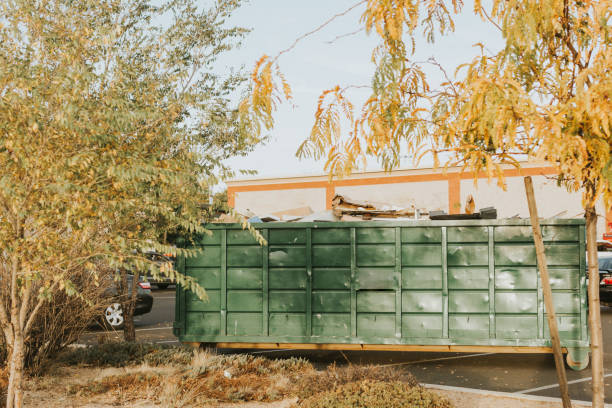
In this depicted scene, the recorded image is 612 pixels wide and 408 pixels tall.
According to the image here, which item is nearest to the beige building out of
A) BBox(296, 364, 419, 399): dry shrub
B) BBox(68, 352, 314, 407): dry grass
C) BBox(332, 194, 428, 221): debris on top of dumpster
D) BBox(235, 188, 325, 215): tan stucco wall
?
BBox(235, 188, 325, 215): tan stucco wall

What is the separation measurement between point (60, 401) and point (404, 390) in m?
3.52

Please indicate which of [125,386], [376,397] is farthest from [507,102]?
[125,386]

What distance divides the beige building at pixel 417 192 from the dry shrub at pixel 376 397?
2194cm

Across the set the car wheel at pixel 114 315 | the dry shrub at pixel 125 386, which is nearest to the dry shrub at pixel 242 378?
the dry shrub at pixel 125 386

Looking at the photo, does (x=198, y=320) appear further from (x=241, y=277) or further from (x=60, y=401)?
(x=60, y=401)

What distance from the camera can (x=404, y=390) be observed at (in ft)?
18.5

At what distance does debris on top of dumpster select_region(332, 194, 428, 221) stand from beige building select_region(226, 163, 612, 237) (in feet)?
56.9

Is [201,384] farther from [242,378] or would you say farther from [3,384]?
[3,384]

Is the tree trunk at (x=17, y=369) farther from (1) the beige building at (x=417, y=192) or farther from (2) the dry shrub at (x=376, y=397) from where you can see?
(1) the beige building at (x=417, y=192)

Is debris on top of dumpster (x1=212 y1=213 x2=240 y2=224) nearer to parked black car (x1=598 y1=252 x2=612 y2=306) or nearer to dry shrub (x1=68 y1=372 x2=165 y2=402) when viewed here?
dry shrub (x1=68 y1=372 x2=165 y2=402)

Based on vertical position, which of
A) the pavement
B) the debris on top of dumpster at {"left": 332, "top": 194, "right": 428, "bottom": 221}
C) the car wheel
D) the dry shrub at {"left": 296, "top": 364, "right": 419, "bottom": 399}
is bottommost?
the pavement

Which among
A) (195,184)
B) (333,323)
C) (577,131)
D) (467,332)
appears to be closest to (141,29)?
(195,184)

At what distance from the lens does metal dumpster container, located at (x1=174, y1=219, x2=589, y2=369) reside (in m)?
8.77

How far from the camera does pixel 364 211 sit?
9.72 metres
